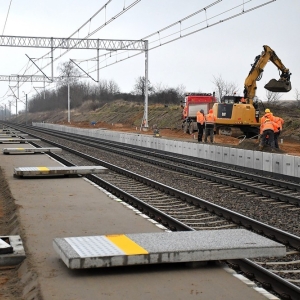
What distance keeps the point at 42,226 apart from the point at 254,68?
2609 centimetres

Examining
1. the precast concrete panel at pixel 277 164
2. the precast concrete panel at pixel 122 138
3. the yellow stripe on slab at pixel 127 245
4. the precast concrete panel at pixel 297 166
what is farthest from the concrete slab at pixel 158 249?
the precast concrete panel at pixel 122 138

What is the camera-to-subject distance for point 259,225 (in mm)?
10547

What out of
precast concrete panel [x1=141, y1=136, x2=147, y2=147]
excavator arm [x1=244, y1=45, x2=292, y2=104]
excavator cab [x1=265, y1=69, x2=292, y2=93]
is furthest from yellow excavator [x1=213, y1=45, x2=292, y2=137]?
precast concrete panel [x1=141, y1=136, x2=147, y2=147]

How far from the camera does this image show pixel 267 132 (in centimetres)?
2605

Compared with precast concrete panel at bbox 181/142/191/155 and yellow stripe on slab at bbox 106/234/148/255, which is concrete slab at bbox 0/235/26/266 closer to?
yellow stripe on slab at bbox 106/234/148/255

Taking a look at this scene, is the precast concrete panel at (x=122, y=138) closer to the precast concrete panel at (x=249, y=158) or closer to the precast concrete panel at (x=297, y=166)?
the precast concrete panel at (x=249, y=158)

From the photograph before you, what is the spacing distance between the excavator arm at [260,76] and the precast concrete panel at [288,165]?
37.7 feet

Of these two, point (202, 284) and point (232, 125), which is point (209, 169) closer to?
point (232, 125)

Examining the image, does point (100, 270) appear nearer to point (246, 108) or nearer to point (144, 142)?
point (246, 108)

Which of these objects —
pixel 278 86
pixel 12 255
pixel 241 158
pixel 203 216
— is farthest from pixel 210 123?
pixel 12 255

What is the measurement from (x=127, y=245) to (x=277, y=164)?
13.8m

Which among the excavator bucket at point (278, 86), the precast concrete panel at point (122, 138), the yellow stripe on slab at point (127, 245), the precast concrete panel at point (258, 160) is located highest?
the excavator bucket at point (278, 86)

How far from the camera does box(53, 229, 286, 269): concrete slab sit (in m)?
6.86

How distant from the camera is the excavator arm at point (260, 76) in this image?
102ft
